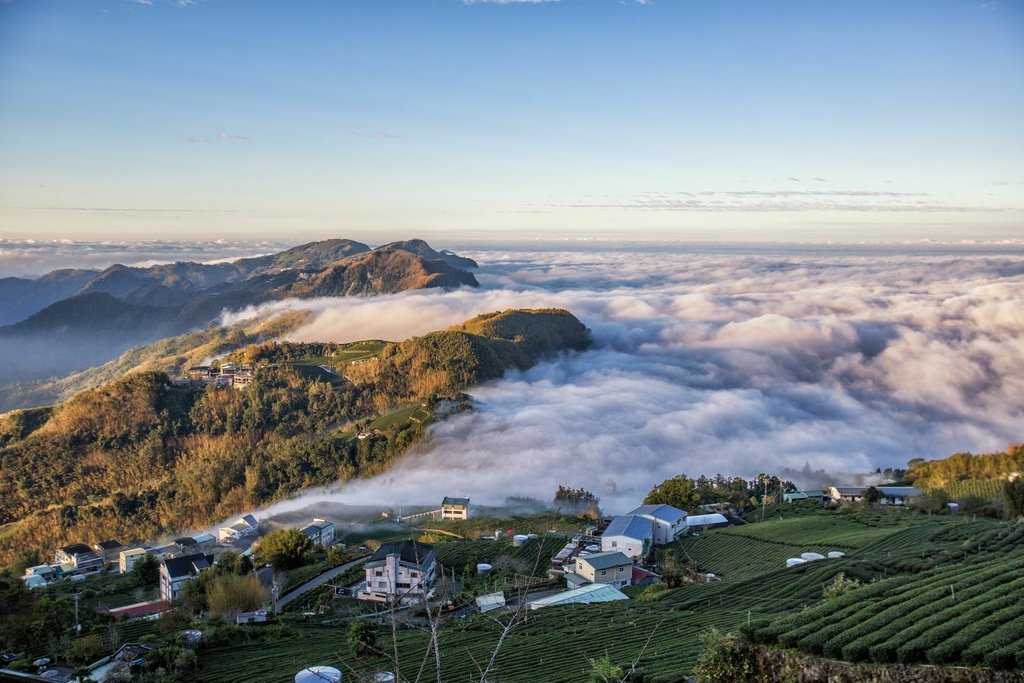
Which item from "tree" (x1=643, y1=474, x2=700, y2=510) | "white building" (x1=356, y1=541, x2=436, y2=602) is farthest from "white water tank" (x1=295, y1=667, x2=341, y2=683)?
"tree" (x1=643, y1=474, x2=700, y2=510)

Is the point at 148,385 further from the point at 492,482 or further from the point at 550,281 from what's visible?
Answer: the point at 550,281

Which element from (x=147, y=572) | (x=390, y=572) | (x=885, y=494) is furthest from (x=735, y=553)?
(x=147, y=572)

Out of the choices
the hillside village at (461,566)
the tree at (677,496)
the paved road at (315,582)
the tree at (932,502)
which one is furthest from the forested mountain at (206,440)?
the tree at (932,502)

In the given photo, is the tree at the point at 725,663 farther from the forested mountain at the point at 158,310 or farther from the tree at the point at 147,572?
the forested mountain at the point at 158,310

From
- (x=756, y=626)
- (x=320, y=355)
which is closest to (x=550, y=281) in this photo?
(x=320, y=355)

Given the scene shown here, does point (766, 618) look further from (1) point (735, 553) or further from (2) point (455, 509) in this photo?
(2) point (455, 509)

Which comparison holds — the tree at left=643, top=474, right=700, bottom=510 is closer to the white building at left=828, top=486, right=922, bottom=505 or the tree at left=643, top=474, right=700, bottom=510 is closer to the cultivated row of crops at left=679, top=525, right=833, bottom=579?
the cultivated row of crops at left=679, top=525, right=833, bottom=579
